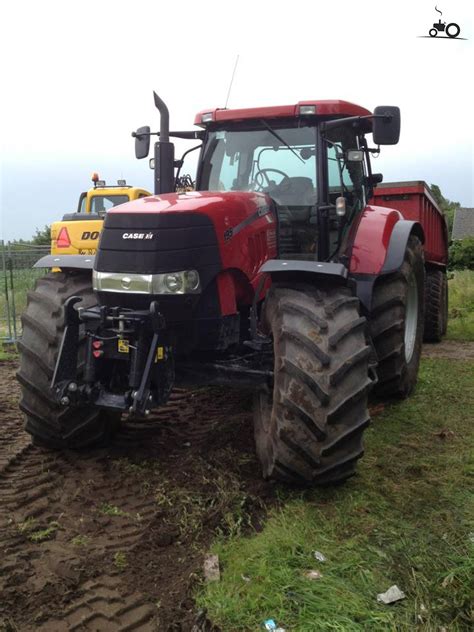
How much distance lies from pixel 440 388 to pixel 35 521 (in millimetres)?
4132

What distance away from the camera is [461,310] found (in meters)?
12.5

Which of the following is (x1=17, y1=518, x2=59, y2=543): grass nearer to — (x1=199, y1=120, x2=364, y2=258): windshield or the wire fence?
(x1=199, y1=120, x2=364, y2=258): windshield

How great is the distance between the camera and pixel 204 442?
182 inches

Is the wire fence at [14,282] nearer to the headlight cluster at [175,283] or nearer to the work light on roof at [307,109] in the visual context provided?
the work light on roof at [307,109]

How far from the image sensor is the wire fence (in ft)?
34.5

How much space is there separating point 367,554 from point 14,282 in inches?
379

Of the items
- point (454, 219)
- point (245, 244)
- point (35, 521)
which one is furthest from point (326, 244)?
point (454, 219)

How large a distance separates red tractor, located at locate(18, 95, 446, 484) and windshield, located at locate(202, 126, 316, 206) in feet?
0.03

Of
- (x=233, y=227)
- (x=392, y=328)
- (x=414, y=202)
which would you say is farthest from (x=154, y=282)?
(x=414, y=202)

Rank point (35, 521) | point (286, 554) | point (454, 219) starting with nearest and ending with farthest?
point (286, 554) → point (35, 521) → point (454, 219)

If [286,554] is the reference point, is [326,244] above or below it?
above

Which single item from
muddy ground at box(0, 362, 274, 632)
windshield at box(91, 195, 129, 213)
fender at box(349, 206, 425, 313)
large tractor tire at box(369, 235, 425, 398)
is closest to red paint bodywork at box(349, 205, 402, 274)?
fender at box(349, 206, 425, 313)

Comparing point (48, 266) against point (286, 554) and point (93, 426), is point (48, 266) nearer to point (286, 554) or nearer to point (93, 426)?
point (93, 426)

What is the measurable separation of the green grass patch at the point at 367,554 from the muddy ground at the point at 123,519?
7.8 inches
